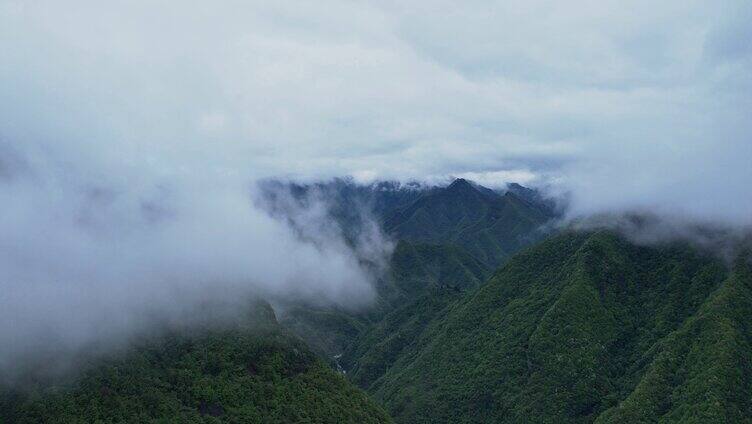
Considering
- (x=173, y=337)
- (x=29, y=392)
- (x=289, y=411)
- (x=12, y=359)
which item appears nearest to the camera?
(x=29, y=392)

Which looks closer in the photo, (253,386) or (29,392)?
(29,392)

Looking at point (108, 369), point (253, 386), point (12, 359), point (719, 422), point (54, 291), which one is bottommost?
point (719, 422)

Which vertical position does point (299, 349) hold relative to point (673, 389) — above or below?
above

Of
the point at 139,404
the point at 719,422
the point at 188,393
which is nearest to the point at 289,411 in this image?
the point at 188,393

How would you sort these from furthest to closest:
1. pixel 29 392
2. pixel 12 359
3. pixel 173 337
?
pixel 173 337 < pixel 12 359 < pixel 29 392

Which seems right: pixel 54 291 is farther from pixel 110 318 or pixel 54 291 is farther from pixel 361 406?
pixel 361 406

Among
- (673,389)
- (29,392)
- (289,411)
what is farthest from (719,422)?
(29,392)
